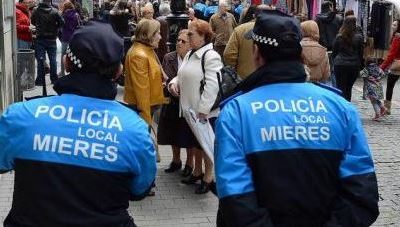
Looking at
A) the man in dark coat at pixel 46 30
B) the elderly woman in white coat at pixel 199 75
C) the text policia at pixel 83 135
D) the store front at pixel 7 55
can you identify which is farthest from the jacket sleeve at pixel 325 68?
the man in dark coat at pixel 46 30

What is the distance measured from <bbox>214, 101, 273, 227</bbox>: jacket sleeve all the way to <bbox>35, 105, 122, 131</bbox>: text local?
449mm

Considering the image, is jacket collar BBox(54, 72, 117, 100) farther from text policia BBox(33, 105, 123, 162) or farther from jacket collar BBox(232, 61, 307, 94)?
jacket collar BBox(232, 61, 307, 94)

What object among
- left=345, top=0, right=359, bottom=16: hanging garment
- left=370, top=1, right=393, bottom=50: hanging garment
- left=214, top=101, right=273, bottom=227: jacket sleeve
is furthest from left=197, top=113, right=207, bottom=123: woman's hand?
left=345, top=0, right=359, bottom=16: hanging garment

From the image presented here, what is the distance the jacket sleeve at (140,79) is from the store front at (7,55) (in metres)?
2.90

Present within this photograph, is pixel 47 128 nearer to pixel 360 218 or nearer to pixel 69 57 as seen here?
pixel 69 57

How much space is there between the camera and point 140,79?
6316 millimetres

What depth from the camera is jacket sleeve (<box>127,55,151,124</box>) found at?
248 inches

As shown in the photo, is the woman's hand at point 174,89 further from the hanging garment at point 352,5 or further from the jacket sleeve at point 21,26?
the hanging garment at point 352,5

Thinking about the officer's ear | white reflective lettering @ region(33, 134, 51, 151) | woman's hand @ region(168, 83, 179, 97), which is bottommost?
woman's hand @ region(168, 83, 179, 97)

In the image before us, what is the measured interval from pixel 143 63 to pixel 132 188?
11.5 ft

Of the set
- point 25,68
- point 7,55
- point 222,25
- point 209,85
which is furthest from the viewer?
point 222,25

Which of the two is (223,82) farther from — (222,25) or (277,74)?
(222,25)

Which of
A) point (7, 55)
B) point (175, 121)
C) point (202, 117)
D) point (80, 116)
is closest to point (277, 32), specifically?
point (80, 116)

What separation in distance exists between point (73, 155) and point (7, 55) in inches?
272
